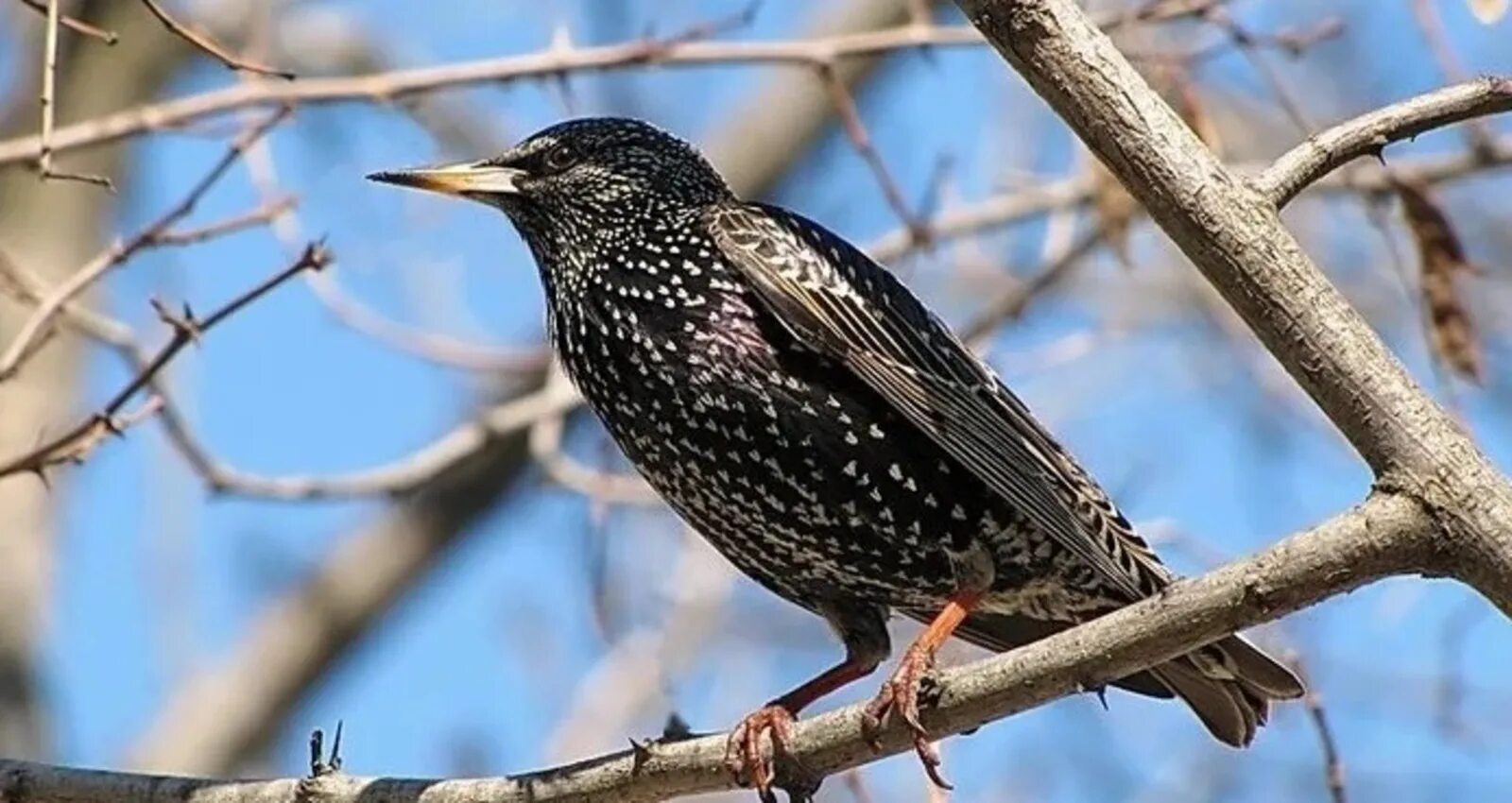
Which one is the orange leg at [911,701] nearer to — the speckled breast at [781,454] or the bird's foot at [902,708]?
the bird's foot at [902,708]

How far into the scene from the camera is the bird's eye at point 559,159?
4641 millimetres

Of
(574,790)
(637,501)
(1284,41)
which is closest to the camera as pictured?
(574,790)

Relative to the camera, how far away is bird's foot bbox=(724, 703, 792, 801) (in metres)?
3.46

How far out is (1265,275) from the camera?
296 cm

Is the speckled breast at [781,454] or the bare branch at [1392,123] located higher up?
the speckled breast at [781,454]

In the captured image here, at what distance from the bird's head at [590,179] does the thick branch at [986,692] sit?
1.30 meters

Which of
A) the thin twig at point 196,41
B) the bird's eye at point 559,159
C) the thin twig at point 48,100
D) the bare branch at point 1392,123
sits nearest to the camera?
the bare branch at point 1392,123

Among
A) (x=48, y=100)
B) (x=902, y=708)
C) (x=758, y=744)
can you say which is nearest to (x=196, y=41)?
(x=48, y=100)

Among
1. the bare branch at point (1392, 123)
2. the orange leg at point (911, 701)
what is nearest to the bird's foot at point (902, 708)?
the orange leg at point (911, 701)

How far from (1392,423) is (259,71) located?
6.35 ft

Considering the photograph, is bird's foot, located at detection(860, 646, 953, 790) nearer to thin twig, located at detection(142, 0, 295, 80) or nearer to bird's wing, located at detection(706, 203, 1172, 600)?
bird's wing, located at detection(706, 203, 1172, 600)

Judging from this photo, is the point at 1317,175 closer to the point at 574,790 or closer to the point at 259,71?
the point at 574,790

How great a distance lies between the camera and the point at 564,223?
452cm

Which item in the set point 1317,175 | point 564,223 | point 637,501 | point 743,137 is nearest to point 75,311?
point 564,223
